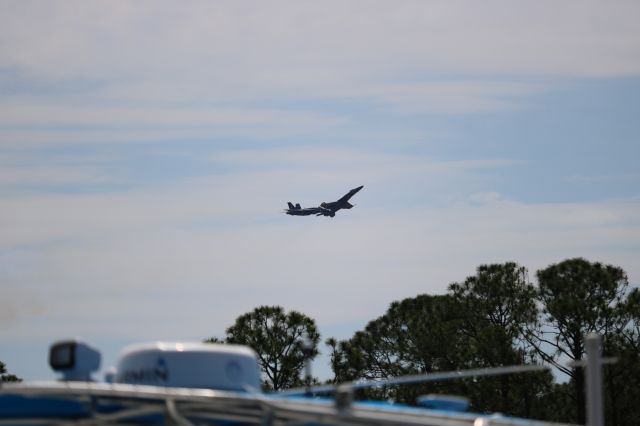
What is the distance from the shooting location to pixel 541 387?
258ft

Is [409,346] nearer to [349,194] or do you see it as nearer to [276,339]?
[276,339]

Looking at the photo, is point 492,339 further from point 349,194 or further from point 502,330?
point 349,194

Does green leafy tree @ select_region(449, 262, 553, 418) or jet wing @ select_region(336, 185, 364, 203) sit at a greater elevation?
jet wing @ select_region(336, 185, 364, 203)

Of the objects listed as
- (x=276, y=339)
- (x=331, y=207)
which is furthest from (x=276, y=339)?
(x=331, y=207)

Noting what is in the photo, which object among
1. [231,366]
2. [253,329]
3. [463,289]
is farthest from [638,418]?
[231,366]

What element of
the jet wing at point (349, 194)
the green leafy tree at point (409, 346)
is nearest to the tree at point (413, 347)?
the green leafy tree at point (409, 346)

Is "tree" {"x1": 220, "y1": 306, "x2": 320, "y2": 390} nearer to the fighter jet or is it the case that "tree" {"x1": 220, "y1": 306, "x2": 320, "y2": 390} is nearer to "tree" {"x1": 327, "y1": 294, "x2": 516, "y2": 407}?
"tree" {"x1": 327, "y1": 294, "x2": 516, "y2": 407}

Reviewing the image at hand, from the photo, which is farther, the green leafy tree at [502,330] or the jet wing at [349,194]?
the jet wing at [349,194]

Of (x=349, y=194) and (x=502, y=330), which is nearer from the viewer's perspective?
(x=502, y=330)

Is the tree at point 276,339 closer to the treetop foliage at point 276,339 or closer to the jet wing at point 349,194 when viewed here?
the treetop foliage at point 276,339

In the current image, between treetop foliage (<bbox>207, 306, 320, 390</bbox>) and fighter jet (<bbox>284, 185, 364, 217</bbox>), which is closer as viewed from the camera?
treetop foliage (<bbox>207, 306, 320, 390</bbox>)

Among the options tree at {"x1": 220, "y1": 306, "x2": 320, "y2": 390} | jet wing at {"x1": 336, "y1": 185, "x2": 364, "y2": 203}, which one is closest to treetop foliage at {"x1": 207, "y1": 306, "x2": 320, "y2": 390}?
tree at {"x1": 220, "y1": 306, "x2": 320, "y2": 390}

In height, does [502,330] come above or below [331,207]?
below

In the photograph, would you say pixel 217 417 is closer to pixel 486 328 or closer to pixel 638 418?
pixel 638 418
